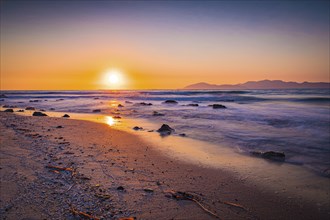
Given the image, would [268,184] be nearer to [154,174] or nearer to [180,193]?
→ [180,193]

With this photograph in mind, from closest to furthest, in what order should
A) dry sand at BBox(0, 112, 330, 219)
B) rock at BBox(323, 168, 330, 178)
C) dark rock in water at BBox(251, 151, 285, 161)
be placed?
dry sand at BBox(0, 112, 330, 219) < rock at BBox(323, 168, 330, 178) < dark rock in water at BBox(251, 151, 285, 161)

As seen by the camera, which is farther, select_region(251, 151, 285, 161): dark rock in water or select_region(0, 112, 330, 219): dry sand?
select_region(251, 151, 285, 161): dark rock in water

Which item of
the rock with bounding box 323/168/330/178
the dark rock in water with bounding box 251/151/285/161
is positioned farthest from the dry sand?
the dark rock in water with bounding box 251/151/285/161

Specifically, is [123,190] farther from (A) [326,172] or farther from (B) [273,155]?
(A) [326,172]

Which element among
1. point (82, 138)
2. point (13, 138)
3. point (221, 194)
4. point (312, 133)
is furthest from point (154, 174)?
point (312, 133)

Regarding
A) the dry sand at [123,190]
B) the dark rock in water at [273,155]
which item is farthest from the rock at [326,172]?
the dry sand at [123,190]

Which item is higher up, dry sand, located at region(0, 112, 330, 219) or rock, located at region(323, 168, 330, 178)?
dry sand, located at region(0, 112, 330, 219)

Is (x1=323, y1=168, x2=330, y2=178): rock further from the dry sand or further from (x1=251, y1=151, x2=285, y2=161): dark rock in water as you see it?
the dry sand

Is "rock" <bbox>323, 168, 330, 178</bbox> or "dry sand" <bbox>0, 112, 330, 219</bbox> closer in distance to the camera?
"dry sand" <bbox>0, 112, 330, 219</bbox>

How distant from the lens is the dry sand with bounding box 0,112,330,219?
3756 mm

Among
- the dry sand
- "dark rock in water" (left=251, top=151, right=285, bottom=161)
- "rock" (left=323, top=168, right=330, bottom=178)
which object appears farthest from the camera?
"dark rock in water" (left=251, top=151, right=285, bottom=161)

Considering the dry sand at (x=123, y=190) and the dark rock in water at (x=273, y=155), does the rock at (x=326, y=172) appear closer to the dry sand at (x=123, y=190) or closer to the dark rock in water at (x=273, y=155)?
the dark rock in water at (x=273, y=155)

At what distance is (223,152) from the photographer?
7668 millimetres

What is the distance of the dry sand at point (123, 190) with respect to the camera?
148 inches
